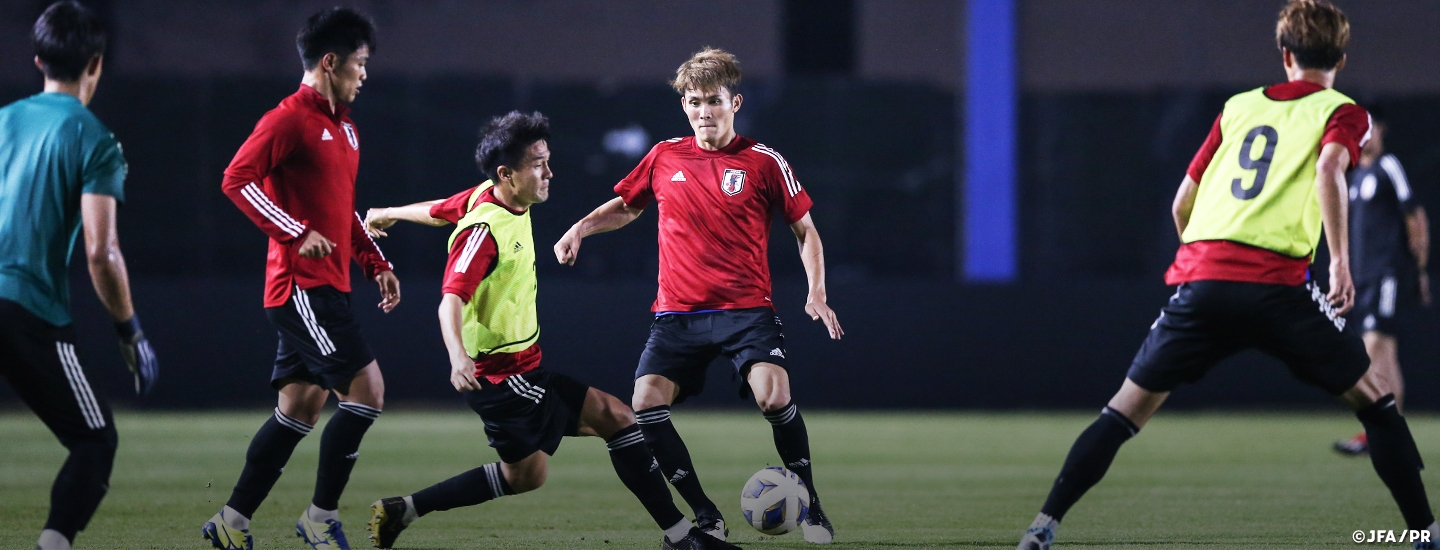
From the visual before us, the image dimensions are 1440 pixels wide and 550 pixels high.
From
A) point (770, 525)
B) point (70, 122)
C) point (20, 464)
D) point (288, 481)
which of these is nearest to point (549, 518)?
point (770, 525)

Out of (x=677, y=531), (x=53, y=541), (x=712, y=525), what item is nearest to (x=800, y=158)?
(x=712, y=525)

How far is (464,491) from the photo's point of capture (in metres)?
5.14

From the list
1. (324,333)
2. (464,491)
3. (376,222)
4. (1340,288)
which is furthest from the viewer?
(376,222)

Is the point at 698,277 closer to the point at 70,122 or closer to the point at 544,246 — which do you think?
the point at 70,122

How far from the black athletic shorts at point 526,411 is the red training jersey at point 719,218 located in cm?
61

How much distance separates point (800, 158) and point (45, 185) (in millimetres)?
10025

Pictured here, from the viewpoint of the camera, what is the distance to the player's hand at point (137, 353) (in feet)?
12.9

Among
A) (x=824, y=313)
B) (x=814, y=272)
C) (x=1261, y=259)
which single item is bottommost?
(x=824, y=313)

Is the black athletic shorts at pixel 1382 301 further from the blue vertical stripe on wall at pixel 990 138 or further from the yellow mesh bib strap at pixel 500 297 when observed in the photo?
the yellow mesh bib strap at pixel 500 297

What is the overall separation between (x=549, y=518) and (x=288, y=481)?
7.28 ft

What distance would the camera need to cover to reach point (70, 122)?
384cm

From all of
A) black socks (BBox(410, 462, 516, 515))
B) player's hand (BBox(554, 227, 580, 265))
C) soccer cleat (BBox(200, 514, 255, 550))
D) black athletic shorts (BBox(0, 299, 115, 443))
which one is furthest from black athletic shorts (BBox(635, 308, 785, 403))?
black athletic shorts (BBox(0, 299, 115, 443))

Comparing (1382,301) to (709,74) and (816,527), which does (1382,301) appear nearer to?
(816,527)

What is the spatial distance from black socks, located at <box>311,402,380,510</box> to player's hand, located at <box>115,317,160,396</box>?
1.08m
